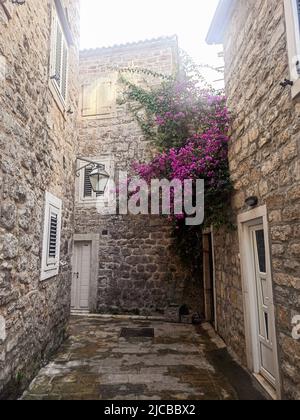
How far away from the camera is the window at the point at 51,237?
3459 millimetres

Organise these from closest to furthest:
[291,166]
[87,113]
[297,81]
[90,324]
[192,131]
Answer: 1. [297,81]
2. [291,166]
3. [90,324]
4. [192,131]
5. [87,113]

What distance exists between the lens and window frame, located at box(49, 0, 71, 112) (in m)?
3.64

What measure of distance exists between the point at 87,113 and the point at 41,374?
639cm

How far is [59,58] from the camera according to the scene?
3992mm

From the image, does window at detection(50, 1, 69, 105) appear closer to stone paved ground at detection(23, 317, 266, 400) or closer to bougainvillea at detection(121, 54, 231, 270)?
bougainvillea at detection(121, 54, 231, 270)

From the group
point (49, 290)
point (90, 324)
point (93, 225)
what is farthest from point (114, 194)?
point (49, 290)

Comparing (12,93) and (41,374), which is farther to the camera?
(41,374)

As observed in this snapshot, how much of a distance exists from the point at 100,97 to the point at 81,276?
4948 mm

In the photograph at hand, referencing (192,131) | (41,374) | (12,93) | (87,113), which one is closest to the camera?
(12,93)

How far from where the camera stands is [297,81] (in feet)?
6.91

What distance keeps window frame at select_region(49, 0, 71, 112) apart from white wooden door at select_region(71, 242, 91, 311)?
3954 millimetres

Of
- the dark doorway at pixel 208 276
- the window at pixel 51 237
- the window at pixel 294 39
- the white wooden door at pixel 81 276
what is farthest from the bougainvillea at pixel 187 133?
the white wooden door at pixel 81 276
